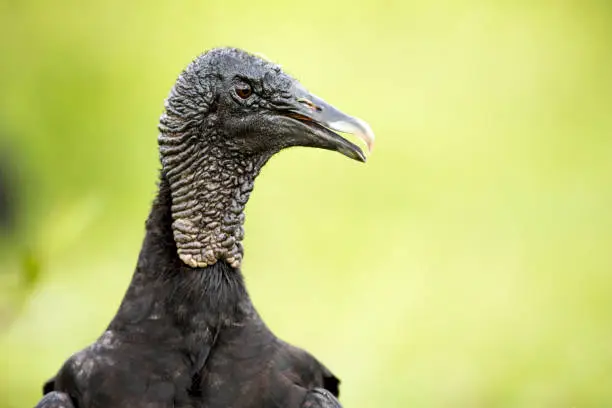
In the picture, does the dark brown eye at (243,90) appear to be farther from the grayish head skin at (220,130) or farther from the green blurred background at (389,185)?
the green blurred background at (389,185)

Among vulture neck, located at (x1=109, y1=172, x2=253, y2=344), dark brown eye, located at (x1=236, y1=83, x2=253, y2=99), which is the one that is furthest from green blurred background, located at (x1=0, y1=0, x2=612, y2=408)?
dark brown eye, located at (x1=236, y1=83, x2=253, y2=99)

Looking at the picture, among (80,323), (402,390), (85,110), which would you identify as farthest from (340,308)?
(85,110)

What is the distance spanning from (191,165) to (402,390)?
4.06m

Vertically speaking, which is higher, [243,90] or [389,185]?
[389,185]

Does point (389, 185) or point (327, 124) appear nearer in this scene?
point (327, 124)

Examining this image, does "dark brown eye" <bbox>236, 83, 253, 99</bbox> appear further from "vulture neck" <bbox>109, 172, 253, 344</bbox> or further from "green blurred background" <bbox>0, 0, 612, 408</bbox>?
"green blurred background" <bbox>0, 0, 612, 408</bbox>

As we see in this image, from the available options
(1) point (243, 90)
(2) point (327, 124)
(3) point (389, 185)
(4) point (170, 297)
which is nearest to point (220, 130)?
(1) point (243, 90)

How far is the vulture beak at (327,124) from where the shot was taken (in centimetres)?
439

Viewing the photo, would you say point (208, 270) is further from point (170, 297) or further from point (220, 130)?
point (220, 130)

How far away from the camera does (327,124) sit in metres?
4.45

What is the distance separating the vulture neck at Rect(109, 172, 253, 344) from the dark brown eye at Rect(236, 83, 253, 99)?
0.39 metres

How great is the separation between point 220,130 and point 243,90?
0.52ft

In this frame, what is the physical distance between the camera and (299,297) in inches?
355

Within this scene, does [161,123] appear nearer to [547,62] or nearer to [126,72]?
[126,72]
